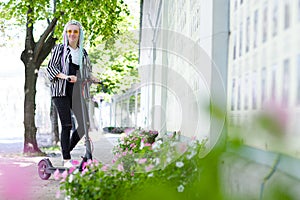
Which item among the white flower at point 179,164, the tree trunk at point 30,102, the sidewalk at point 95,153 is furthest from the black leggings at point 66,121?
the tree trunk at point 30,102

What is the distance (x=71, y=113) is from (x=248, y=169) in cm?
264

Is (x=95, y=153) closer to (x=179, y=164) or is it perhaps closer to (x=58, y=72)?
(x=58, y=72)

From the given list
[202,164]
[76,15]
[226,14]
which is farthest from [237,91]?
[76,15]

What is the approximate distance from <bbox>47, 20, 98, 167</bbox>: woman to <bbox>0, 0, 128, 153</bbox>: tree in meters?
3.19

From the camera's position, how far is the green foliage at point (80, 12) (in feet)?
21.0

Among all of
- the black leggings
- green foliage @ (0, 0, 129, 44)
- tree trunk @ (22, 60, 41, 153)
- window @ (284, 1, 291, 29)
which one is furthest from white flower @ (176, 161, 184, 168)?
tree trunk @ (22, 60, 41, 153)

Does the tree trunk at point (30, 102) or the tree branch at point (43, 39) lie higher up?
the tree branch at point (43, 39)

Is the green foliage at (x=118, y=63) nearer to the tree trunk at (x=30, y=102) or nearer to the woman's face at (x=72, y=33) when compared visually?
the tree trunk at (x=30, y=102)

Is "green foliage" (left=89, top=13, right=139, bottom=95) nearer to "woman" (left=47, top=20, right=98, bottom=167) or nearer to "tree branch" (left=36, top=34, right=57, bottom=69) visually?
"tree branch" (left=36, top=34, right=57, bottom=69)

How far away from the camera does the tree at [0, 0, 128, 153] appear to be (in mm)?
6434

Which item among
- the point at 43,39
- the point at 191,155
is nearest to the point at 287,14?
the point at 191,155

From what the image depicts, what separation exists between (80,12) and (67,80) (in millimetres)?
3557

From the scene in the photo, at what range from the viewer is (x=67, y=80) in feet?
10.2

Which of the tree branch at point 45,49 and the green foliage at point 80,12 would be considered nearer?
the green foliage at point 80,12
